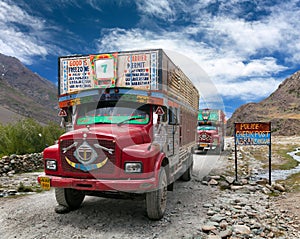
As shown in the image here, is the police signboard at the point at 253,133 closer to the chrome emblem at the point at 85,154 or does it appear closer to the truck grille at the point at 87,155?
the truck grille at the point at 87,155

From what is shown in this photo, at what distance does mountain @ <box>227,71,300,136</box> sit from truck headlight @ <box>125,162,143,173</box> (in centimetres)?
6987

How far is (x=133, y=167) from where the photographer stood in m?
5.50

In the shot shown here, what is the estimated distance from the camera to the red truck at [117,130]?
5.54 m

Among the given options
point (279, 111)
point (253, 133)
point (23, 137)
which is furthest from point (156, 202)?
point (279, 111)

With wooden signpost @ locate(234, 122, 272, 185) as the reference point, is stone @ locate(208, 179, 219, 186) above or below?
below

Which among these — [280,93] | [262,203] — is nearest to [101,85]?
[262,203]

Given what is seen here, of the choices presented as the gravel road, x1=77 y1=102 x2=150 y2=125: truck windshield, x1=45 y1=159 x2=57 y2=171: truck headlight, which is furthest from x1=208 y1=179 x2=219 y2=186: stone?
x1=45 y1=159 x2=57 y2=171: truck headlight

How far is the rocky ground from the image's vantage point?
18.2 feet

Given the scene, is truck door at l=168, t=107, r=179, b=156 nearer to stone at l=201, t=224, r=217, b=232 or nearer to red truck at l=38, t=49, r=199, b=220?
red truck at l=38, t=49, r=199, b=220

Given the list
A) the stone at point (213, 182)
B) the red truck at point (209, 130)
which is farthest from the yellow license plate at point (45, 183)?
the red truck at point (209, 130)

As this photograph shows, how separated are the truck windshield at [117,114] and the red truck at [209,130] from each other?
1384 centimetres

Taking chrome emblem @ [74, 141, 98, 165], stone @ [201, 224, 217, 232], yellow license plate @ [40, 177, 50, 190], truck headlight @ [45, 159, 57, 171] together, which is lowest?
stone @ [201, 224, 217, 232]

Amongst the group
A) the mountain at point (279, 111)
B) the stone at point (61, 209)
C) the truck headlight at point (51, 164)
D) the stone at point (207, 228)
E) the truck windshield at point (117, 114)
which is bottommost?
the stone at point (207, 228)

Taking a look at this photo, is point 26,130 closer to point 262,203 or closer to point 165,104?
point 165,104
